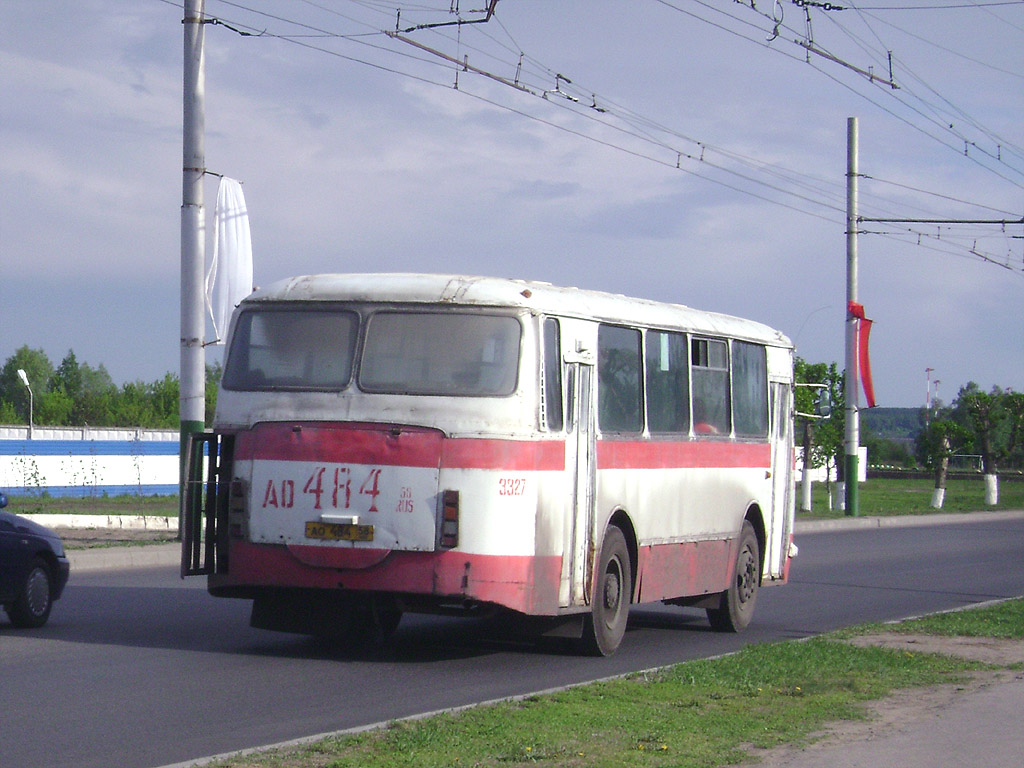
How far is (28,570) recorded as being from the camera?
13266mm

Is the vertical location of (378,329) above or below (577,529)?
above

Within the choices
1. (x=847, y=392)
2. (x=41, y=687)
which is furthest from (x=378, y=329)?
(x=847, y=392)

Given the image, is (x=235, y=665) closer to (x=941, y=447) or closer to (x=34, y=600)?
(x=34, y=600)

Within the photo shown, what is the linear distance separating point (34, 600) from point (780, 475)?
25.7ft

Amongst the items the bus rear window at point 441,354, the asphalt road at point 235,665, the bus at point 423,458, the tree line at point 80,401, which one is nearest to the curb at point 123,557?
the asphalt road at point 235,665

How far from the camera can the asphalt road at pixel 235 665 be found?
8.59 metres

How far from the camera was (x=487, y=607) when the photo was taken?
11.5m

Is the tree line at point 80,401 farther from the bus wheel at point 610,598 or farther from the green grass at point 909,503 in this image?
the bus wheel at point 610,598

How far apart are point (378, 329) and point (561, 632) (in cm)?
284

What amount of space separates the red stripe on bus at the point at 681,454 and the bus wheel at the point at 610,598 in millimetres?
610

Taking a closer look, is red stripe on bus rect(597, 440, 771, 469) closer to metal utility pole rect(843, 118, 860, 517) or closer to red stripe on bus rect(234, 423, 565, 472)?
red stripe on bus rect(234, 423, 565, 472)

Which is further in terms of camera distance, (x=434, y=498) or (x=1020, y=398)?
(x=1020, y=398)

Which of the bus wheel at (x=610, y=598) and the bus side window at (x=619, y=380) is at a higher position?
the bus side window at (x=619, y=380)

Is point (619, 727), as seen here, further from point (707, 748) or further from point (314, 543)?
point (314, 543)
